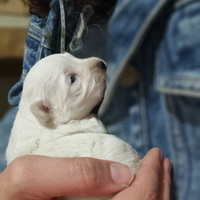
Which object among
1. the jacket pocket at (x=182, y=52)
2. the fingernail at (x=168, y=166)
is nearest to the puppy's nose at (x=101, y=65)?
the jacket pocket at (x=182, y=52)

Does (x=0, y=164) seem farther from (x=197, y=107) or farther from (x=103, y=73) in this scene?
(x=197, y=107)

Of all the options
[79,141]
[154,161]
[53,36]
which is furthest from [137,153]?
[53,36]

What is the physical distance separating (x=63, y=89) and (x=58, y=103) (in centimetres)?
5

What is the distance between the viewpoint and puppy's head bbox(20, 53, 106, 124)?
686 millimetres

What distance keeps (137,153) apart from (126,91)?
20 cm

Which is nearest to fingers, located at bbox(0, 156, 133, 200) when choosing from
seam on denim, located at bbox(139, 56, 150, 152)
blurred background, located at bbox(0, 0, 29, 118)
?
seam on denim, located at bbox(139, 56, 150, 152)

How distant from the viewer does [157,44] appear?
0.44 metres

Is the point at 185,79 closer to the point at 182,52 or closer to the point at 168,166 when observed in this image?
the point at 182,52

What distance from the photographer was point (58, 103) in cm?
69

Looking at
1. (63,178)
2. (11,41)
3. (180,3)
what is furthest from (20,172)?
(11,41)

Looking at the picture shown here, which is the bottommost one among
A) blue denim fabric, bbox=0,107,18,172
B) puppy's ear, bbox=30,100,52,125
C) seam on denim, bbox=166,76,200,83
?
blue denim fabric, bbox=0,107,18,172

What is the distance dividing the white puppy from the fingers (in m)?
0.12

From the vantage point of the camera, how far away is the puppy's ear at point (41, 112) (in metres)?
0.65

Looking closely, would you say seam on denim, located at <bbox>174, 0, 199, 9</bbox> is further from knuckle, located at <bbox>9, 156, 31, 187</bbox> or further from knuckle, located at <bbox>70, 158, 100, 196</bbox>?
knuckle, located at <bbox>9, 156, 31, 187</bbox>
